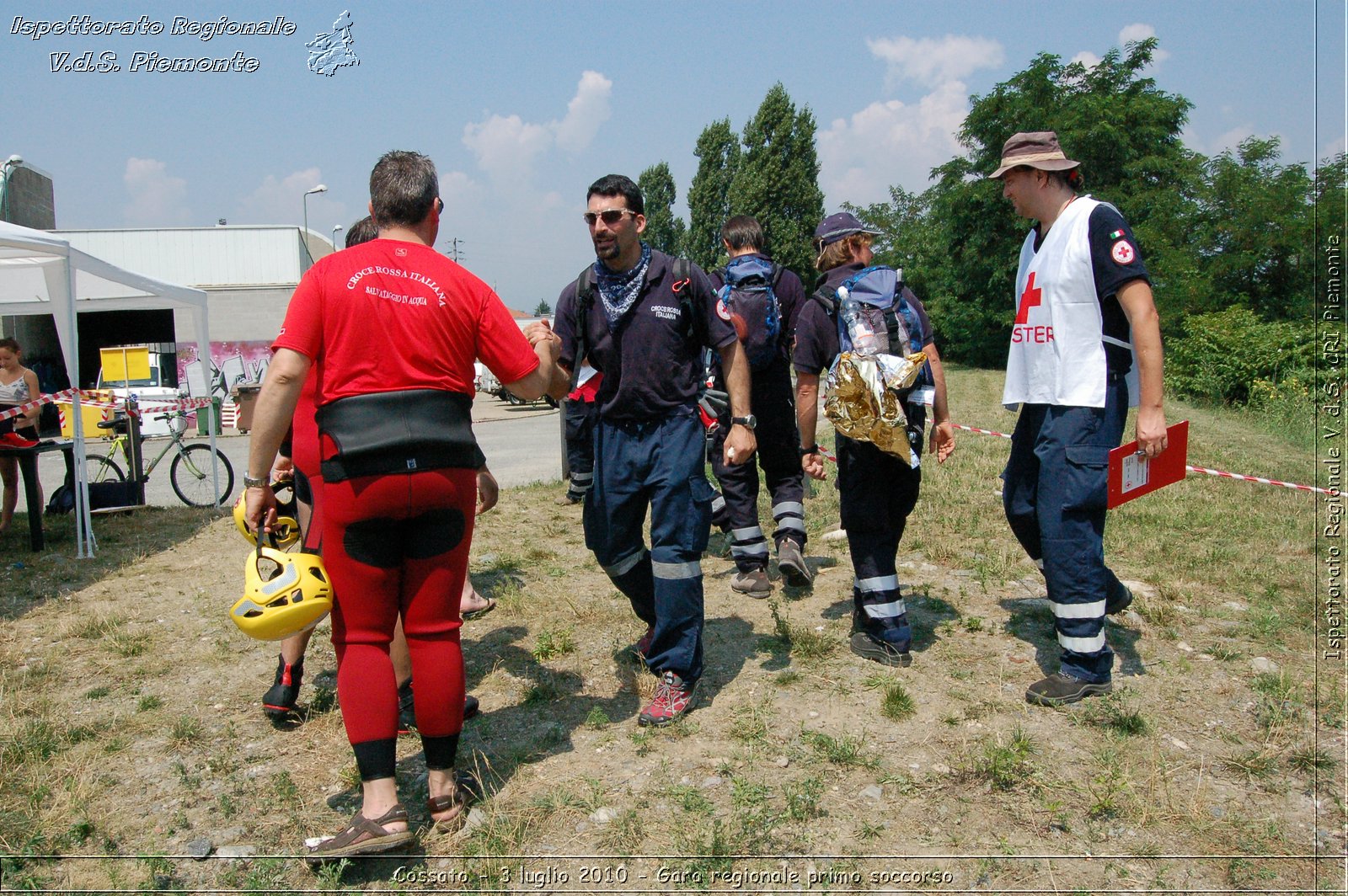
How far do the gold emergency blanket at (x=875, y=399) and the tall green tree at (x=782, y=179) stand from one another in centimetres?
4390

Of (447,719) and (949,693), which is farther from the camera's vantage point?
(949,693)

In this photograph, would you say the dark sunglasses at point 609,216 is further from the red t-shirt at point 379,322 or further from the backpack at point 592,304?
the red t-shirt at point 379,322

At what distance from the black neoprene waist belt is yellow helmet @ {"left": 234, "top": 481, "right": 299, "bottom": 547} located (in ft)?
1.68

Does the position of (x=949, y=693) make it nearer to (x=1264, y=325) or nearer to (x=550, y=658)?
(x=550, y=658)

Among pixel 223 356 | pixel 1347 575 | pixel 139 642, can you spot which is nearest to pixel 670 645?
pixel 139 642

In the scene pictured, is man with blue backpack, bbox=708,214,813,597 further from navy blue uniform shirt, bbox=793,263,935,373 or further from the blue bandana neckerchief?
the blue bandana neckerchief

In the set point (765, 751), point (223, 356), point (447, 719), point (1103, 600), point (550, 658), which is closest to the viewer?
point (447, 719)

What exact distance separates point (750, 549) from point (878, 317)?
1.76 metres

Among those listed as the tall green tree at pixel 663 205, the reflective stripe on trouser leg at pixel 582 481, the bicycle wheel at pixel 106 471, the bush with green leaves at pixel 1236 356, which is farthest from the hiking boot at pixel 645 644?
the tall green tree at pixel 663 205

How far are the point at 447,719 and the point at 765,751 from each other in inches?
45.5

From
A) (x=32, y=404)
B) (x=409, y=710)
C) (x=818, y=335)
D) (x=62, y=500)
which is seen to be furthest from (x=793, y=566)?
(x=62, y=500)

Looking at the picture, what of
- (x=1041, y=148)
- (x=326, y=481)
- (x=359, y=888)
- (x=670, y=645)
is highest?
(x=1041, y=148)

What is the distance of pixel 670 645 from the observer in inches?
144

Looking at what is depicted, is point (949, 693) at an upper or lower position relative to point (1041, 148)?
lower
